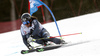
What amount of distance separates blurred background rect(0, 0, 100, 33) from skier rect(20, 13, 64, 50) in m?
6.62

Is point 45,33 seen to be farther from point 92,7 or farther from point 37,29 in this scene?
point 92,7

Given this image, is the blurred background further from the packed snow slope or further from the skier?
the skier

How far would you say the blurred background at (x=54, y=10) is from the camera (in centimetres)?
1211

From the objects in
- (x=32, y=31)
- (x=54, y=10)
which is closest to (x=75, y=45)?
(x=32, y=31)

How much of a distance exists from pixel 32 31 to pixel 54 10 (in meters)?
7.27

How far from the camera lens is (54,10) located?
40.6 feet

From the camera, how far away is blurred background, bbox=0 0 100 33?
12.1 m

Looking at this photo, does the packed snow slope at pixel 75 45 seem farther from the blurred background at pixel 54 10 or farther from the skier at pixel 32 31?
the blurred background at pixel 54 10

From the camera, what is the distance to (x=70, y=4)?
12305 mm

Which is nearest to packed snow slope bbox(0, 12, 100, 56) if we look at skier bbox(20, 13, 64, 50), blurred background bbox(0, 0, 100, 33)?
skier bbox(20, 13, 64, 50)

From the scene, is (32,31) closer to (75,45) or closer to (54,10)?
(75,45)

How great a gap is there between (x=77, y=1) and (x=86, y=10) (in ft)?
2.78

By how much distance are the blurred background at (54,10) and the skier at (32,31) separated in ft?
21.7

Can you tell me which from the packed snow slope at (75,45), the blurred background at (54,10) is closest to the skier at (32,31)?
the packed snow slope at (75,45)
